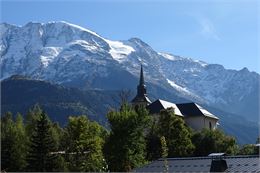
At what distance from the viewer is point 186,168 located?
2505 centimetres

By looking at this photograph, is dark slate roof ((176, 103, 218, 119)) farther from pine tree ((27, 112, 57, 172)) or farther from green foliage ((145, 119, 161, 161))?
pine tree ((27, 112, 57, 172))

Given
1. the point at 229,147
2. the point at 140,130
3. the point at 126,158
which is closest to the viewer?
the point at 126,158

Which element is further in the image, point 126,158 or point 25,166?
point 25,166

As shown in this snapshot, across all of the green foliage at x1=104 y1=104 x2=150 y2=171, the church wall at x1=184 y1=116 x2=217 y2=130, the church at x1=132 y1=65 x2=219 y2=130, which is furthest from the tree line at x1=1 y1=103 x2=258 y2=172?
the church wall at x1=184 y1=116 x2=217 y2=130

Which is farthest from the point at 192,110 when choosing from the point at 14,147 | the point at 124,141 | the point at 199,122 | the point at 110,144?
the point at 124,141

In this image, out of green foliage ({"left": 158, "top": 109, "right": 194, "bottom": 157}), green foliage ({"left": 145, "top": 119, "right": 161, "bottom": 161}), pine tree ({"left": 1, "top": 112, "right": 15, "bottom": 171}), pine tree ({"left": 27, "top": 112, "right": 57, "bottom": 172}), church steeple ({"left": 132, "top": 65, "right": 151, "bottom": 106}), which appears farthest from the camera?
church steeple ({"left": 132, "top": 65, "right": 151, "bottom": 106})

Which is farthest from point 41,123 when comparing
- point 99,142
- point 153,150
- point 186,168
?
point 186,168

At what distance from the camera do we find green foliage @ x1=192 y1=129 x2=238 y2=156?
79.3m

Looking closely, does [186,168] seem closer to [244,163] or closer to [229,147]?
[244,163]

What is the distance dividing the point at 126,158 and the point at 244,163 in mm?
31068

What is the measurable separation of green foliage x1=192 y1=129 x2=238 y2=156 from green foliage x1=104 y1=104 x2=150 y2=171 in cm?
2199

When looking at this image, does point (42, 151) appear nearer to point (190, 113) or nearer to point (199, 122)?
point (199, 122)

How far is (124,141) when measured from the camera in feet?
188

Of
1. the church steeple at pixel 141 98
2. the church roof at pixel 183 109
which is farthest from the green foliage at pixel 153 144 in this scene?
the church steeple at pixel 141 98
